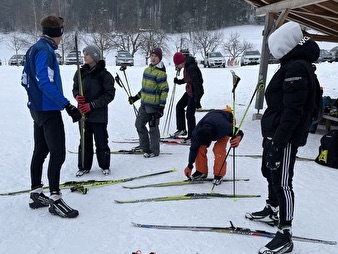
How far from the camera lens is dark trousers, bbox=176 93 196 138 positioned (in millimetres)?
6555

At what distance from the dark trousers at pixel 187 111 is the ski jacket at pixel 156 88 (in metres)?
1.28

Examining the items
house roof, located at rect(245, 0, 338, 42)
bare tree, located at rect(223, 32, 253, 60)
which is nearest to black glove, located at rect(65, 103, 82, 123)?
house roof, located at rect(245, 0, 338, 42)

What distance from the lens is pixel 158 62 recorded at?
17.7 feet

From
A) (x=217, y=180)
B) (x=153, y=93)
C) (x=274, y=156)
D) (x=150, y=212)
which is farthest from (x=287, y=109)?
(x=153, y=93)

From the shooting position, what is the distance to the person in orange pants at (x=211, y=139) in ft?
13.3

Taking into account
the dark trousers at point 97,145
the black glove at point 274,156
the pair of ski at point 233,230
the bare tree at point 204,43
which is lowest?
the pair of ski at point 233,230

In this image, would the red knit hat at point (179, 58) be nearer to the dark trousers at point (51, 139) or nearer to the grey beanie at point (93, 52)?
the grey beanie at point (93, 52)

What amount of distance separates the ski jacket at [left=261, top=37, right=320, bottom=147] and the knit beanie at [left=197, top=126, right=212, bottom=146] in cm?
122

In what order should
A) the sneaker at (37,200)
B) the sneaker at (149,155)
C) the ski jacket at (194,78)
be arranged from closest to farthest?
1. the sneaker at (37,200)
2. the sneaker at (149,155)
3. the ski jacket at (194,78)

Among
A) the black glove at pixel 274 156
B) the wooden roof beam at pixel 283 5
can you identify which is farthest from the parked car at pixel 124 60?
the black glove at pixel 274 156

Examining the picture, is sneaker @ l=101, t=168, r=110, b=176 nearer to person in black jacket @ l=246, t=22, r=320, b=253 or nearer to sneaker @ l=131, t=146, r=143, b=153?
sneaker @ l=131, t=146, r=143, b=153

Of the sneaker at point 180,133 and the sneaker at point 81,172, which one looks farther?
the sneaker at point 180,133

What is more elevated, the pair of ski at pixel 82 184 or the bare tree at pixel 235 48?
the bare tree at pixel 235 48

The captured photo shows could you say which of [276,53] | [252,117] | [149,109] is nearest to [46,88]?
[276,53]
